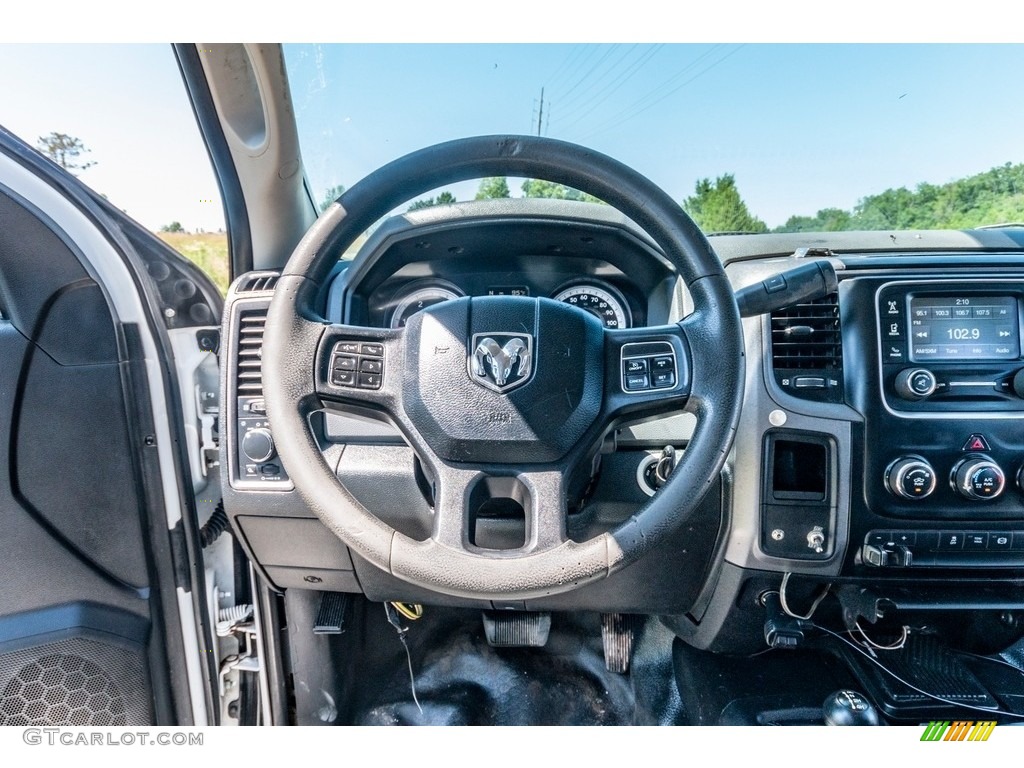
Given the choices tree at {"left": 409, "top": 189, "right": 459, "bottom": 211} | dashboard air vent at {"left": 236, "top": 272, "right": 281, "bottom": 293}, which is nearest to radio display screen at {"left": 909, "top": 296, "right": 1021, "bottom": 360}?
tree at {"left": 409, "top": 189, "right": 459, "bottom": 211}

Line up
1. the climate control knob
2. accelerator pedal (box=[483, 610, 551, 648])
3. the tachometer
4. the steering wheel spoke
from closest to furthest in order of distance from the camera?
the steering wheel spoke
the climate control knob
the tachometer
accelerator pedal (box=[483, 610, 551, 648])

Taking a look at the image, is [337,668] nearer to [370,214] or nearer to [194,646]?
[194,646]

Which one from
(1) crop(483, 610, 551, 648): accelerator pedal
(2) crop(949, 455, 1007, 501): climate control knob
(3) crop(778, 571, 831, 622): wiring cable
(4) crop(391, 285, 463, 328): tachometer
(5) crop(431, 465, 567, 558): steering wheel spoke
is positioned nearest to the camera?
(5) crop(431, 465, 567, 558): steering wheel spoke

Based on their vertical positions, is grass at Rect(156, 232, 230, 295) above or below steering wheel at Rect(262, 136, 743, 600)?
above

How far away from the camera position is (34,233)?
117 cm

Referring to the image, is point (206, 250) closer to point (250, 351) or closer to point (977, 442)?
point (250, 351)

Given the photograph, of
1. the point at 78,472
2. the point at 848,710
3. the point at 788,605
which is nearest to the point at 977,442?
the point at 788,605

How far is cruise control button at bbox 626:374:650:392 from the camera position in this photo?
94 cm

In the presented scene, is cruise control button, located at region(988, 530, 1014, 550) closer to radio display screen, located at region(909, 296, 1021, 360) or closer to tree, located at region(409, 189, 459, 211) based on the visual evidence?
radio display screen, located at region(909, 296, 1021, 360)

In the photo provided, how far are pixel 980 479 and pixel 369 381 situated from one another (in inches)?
46.9

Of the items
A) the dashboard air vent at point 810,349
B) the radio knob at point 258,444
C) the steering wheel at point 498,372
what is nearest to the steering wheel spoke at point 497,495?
the steering wheel at point 498,372

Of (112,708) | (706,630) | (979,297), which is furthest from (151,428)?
(979,297)

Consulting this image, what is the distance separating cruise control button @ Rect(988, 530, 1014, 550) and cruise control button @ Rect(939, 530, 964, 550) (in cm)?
6

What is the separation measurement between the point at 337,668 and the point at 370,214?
48.4 inches
